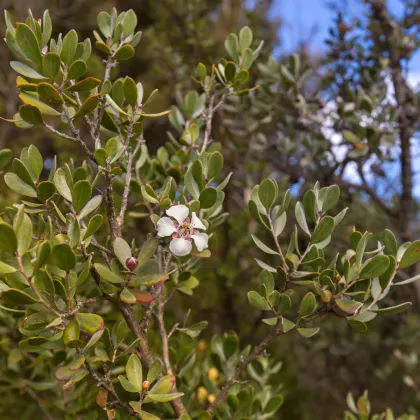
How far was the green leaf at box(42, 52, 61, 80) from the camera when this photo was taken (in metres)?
0.73

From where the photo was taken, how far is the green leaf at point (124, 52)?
85cm

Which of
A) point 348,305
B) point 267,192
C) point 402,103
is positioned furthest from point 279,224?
point 402,103

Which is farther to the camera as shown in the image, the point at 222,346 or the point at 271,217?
the point at 222,346

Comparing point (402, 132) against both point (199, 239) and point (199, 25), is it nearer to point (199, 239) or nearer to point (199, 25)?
point (199, 25)

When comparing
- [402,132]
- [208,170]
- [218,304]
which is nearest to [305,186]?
[402,132]

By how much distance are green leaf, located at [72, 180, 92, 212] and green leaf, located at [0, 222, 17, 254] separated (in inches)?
5.7

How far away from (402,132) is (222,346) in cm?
106

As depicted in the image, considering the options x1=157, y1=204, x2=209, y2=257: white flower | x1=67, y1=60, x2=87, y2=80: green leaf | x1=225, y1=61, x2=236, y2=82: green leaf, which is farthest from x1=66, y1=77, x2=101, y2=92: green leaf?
x1=225, y1=61, x2=236, y2=82: green leaf

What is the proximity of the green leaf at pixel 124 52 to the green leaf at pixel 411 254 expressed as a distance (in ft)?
1.91

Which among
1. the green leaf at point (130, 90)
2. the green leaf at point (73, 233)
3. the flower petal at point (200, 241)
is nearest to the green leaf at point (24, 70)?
the green leaf at point (130, 90)

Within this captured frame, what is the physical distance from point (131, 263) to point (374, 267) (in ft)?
1.23

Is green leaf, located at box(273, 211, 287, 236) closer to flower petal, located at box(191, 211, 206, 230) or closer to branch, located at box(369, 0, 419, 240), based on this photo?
flower petal, located at box(191, 211, 206, 230)

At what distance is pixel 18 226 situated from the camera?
619 mm

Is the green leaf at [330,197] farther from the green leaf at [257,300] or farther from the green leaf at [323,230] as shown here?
the green leaf at [257,300]
